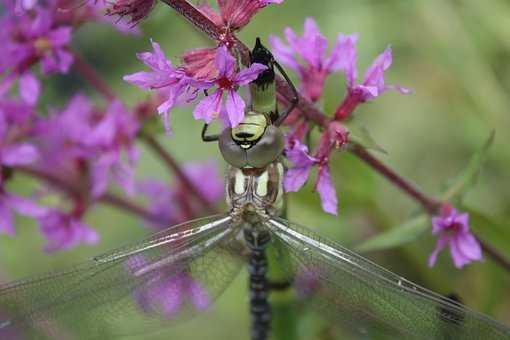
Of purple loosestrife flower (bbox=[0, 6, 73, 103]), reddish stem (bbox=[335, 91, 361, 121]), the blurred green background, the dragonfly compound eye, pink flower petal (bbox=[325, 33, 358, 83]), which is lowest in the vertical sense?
the dragonfly compound eye

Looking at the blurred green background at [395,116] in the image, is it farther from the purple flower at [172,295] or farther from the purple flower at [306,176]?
the purple flower at [306,176]

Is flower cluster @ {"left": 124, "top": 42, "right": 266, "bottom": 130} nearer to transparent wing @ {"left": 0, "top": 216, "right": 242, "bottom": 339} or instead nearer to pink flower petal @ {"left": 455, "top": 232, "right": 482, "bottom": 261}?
transparent wing @ {"left": 0, "top": 216, "right": 242, "bottom": 339}

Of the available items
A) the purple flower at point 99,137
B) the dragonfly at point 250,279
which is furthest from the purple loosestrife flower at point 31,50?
the dragonfly at point 250,279

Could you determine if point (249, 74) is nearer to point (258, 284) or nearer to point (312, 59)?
point (312, 59)

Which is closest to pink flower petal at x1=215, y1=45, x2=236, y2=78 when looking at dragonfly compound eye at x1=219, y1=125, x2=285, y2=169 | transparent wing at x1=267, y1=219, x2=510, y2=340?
dragonfly compound eye at x1=219, y1=125, x2=285, y2=169

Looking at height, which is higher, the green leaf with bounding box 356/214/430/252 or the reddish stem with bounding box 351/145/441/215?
the reddish stem with bounding box 351/145/441/215

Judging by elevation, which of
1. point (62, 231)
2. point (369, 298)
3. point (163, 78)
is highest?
point (62, 231)

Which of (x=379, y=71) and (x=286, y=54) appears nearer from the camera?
(x=379, y=71)

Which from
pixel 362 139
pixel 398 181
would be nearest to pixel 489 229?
pixel 398 181
